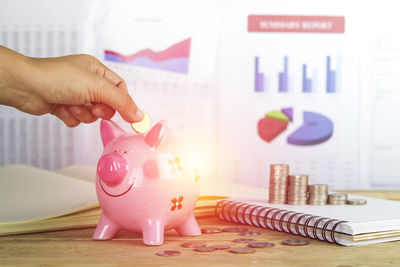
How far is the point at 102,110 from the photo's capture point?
2.79 ft

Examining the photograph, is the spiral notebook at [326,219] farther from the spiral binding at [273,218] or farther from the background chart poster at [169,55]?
the background chart poster at [169,55]

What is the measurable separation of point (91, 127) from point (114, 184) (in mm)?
662

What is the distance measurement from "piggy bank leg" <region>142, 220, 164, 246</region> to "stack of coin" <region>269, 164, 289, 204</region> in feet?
0.76

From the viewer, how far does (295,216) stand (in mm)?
773

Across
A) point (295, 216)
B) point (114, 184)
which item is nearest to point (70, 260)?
point (114, 184)

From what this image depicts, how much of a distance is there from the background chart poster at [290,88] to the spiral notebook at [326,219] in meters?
0.44

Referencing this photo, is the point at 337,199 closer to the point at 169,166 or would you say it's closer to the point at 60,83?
the point at 169,166

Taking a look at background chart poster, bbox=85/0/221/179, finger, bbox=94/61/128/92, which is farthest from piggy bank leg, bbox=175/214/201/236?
background chart poster, bbox=85/0/221/179

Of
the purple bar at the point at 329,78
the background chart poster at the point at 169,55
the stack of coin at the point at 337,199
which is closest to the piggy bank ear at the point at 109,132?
the stack of coin at the point at 337,199

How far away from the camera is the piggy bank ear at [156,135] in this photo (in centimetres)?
72

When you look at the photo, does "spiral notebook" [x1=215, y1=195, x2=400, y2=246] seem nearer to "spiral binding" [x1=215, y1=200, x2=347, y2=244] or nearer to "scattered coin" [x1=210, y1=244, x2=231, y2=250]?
"spiral binding" [x1=215, y1=200, x2=347, y2=244]

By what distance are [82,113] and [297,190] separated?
1.20ft

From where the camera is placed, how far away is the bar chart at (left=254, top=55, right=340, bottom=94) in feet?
4.43

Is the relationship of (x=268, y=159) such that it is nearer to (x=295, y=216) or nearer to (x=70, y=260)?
(x=295, y=216)
